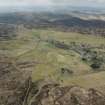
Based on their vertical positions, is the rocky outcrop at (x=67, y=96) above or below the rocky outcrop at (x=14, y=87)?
above

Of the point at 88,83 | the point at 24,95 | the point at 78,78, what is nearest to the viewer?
the point at 24,95

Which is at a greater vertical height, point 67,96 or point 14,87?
point 67,96

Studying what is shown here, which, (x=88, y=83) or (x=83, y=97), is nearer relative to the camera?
(x=83, y=97)

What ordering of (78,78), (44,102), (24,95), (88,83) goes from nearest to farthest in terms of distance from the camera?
(44,102)
(24,95)
(88,83)
(78,78)

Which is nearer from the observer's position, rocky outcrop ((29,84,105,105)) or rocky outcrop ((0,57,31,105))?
rocky outcrop ((29,84,105,105))

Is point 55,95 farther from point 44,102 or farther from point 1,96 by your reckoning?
point 1,96

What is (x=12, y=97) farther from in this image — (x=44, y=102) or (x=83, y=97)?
(x=83, y=97)

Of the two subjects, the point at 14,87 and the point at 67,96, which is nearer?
the point at 67,96

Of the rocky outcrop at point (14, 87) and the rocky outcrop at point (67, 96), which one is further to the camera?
the rocky outcrop at point (14, 87)

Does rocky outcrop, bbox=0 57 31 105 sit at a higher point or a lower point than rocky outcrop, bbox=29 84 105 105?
lower

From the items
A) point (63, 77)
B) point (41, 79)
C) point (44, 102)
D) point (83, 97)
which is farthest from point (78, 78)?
point (44, 102)
